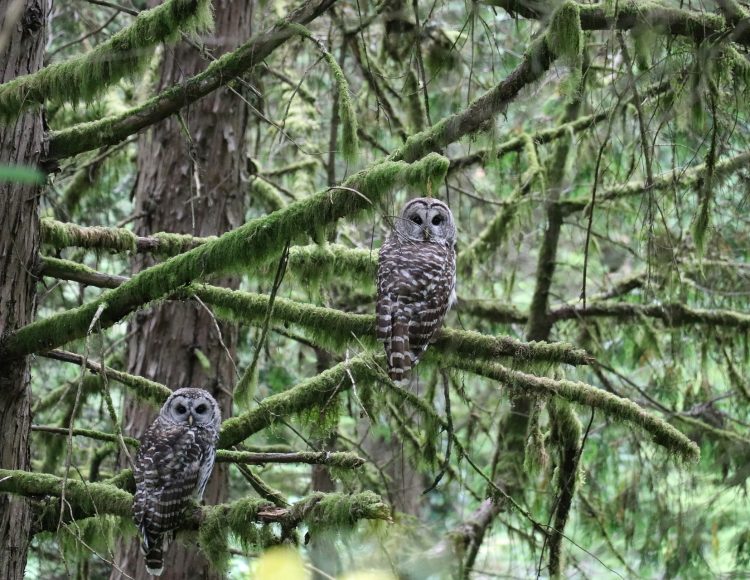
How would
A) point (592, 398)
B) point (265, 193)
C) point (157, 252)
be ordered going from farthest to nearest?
point (265, 193), point (157, 252), point (592, 398)

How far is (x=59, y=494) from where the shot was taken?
11.7ft

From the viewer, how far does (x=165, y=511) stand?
4.44m

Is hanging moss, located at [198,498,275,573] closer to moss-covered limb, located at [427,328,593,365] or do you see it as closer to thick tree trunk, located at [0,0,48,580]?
thick tree trunk, located at [0,0,48,580]

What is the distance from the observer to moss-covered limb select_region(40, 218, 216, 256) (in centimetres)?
419

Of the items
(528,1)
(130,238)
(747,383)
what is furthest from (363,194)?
(747,383)

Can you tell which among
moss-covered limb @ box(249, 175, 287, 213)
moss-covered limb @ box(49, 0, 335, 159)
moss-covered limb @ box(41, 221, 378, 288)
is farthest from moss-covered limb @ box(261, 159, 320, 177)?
moss-covered limb @ box(49, 0, 335, 159)

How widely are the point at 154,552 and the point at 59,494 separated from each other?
1411mm

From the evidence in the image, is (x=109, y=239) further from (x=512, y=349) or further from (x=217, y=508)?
(x=512, y=349)

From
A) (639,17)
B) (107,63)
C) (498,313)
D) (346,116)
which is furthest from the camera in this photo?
(498,313)

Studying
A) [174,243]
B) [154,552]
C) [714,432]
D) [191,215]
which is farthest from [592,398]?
[191,215]

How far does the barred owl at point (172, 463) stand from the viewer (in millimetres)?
4449

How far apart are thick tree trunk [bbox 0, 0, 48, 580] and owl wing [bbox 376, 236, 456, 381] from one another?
1642 millimetres

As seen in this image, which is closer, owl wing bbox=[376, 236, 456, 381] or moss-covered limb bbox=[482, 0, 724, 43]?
moss-covered limb bbox=[482, 0, 724, 43]

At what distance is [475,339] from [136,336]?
2879mm
